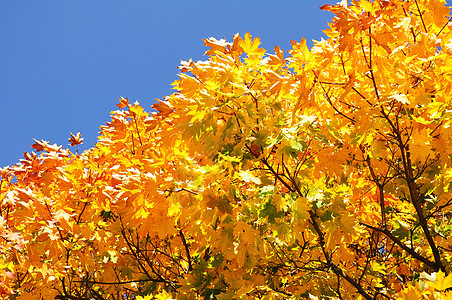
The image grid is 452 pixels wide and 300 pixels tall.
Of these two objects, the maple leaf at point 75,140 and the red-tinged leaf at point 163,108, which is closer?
the red-tinged leaf at point 163,108

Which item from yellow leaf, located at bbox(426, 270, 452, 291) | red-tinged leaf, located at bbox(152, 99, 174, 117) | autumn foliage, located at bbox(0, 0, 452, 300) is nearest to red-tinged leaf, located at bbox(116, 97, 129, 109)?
autumn foliage, located at bbox(0, 0, 452, 300)

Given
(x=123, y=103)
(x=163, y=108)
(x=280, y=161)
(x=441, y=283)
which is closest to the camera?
(x=441, y=283)

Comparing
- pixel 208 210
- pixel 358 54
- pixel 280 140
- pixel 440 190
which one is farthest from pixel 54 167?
pixel 440 190

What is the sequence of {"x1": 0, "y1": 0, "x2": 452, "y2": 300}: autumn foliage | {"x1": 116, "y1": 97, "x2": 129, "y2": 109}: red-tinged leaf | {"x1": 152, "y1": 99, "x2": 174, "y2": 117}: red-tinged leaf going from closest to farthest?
{"x1": 0, "y1": 0, "x2": 452, "y2": 300}: autumn foliage → {"x1": 152, "y1": 99, "x2": 174, "y2": 117}: red-tinged leaf → {"x1": 116, "y1": 97, "x2": 129, "y2": 109}: red-tinged leaf

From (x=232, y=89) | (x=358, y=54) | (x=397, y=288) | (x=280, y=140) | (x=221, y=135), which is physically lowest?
(x=397, y=288)

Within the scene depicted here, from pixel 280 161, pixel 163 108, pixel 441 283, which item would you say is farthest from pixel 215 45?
pixel 441 283

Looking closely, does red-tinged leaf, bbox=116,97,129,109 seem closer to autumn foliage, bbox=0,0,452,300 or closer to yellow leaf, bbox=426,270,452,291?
autumn foliage, bbox=0,0,452,300

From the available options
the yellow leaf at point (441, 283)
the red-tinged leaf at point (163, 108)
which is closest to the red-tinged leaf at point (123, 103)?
the red-tinged leaf at point (163, 108)

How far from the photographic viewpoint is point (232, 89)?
3412mm

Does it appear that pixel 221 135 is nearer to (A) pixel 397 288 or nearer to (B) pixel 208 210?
(B) pixel 208 210

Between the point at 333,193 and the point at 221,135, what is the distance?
1.20 m

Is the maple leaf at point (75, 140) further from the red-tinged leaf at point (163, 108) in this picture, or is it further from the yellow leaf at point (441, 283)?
the yellow leaf at point (441, 283)

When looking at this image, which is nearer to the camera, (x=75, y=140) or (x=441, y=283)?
(x=441, y=283)

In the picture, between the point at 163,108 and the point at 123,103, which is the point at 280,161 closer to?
the point at 163,108
